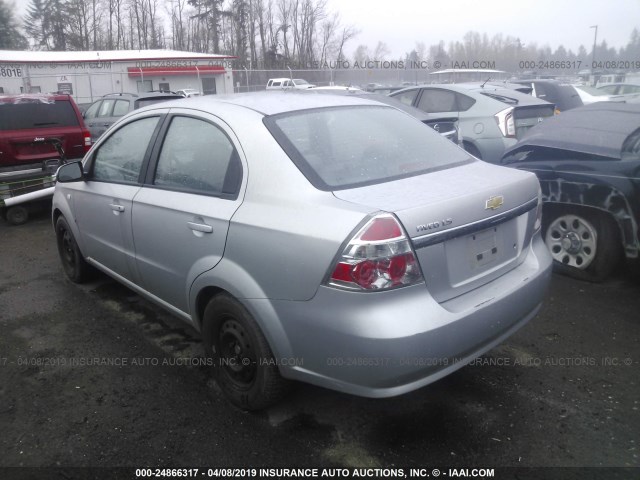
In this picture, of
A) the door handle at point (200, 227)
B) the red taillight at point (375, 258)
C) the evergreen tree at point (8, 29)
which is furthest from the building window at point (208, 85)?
the evergreen tree at point (8, 29)

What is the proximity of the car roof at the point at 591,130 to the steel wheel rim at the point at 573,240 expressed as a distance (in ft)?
2.05

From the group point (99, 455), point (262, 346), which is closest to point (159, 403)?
point (99, 455)

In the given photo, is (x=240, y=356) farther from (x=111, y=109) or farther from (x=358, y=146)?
(x=111, y=109)

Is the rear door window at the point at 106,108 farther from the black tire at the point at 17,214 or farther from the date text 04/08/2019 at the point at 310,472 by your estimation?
the date text 04/08/2019 at the point at 310,472

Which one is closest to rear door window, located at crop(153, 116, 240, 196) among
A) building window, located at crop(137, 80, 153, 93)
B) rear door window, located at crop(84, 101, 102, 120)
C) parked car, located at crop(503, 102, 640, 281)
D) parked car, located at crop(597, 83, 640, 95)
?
parked car, located at crop(503, 102, 640, 281)

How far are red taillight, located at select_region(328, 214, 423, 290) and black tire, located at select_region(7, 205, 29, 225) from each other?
22.4 ft

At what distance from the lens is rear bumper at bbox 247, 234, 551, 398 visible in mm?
2195

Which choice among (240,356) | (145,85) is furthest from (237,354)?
(145,85)

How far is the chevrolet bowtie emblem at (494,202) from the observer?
2551mm

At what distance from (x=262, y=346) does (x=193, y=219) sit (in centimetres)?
84

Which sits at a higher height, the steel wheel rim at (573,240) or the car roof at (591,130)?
the car roof at (591,130)

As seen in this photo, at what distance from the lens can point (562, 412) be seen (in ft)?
9.20

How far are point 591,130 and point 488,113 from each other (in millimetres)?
3545

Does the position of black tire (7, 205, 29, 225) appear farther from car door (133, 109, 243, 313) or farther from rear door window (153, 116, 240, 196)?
rear door window (153, 116, 240, 196)
